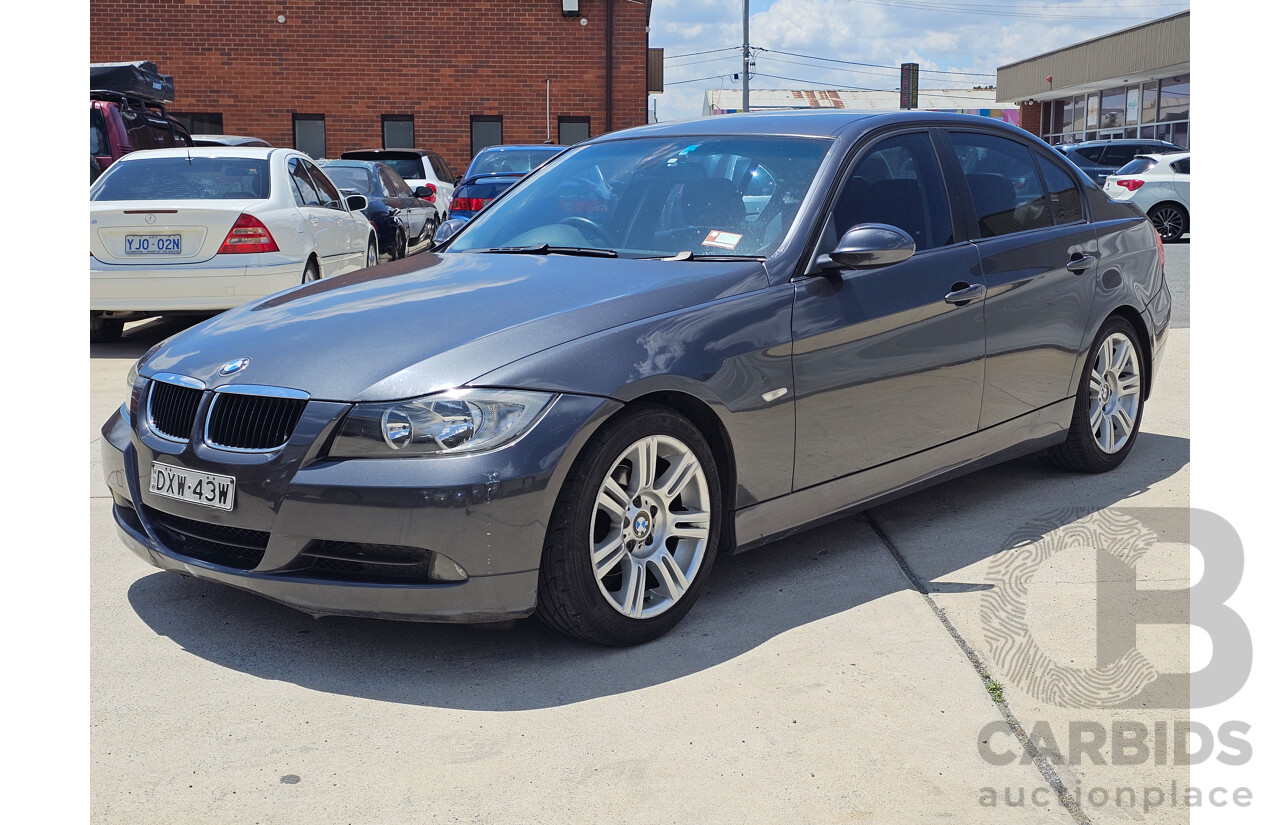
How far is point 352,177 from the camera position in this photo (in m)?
16.9

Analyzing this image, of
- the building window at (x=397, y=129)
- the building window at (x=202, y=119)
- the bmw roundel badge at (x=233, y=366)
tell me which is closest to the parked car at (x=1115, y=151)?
the building window at (x=397, y=129)

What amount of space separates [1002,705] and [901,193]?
2.09m

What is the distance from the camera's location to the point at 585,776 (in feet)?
9.91

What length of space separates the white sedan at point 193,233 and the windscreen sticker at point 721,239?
582cm

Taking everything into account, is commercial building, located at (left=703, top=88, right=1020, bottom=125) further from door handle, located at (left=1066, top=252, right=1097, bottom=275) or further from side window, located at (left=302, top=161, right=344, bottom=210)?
door handle, located at (left=1066, top=252, right=1097, bottom=275)

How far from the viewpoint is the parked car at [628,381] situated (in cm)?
342

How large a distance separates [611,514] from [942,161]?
2.16m

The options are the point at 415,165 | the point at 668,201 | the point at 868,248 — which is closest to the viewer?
the point at 868,248

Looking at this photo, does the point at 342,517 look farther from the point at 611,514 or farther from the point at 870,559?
the point at 870,559

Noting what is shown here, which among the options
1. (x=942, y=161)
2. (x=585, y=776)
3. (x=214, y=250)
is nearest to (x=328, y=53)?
(x=214, y=250)

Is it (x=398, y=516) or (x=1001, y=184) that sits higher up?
(x=1001, y=184)

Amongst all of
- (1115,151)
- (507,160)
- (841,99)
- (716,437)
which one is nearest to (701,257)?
(716,437)

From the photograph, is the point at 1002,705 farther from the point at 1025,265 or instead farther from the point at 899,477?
A: the point at 1025,265

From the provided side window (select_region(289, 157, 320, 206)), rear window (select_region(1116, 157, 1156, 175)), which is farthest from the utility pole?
side window (select_region(289, 157, 320, 206))
